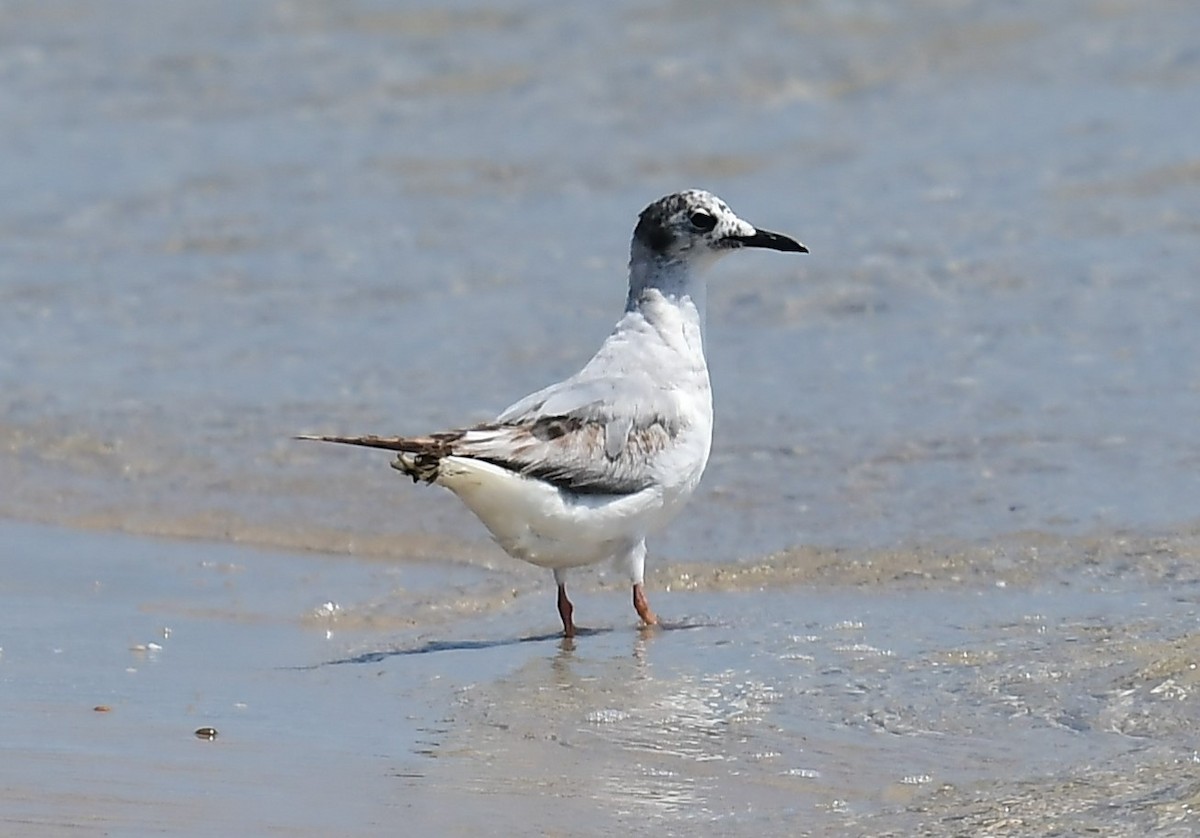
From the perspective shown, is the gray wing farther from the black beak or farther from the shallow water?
the black beak

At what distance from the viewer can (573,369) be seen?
9172 mm

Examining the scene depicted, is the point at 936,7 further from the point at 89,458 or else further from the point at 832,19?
the point at 89,458

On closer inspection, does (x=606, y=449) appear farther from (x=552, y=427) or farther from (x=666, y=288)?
(x=666, y=288)

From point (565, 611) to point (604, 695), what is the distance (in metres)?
0.85

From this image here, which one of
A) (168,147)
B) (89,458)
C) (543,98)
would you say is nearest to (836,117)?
(543,98)

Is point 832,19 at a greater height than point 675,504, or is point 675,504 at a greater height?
point 832,19

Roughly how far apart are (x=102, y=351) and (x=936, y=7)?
763cm

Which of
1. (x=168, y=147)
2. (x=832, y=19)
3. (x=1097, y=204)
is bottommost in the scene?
(x=1097, y=204)

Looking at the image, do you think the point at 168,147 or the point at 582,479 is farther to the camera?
the point at 168,147

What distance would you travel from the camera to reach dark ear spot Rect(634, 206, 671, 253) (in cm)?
683

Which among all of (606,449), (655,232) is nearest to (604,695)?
(606,449)

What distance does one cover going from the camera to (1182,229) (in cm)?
1069

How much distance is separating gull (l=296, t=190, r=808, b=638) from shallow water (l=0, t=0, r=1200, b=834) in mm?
302

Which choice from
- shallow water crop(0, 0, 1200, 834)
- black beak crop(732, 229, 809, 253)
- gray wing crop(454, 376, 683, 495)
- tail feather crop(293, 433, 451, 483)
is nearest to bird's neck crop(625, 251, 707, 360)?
black beak crop(732, 229, 809, 253)
